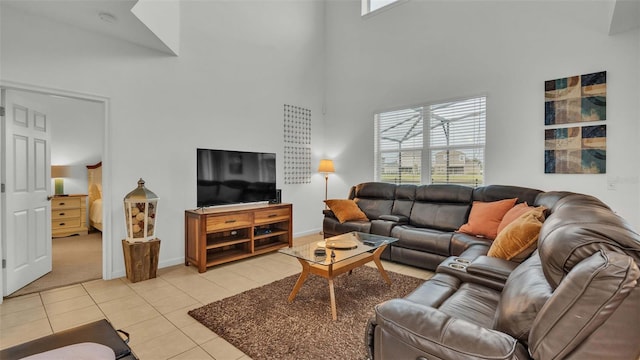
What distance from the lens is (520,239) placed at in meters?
1.99

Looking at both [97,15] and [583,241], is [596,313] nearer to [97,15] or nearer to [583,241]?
[583,241]

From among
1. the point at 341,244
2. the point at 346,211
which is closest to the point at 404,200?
the point at 346,211

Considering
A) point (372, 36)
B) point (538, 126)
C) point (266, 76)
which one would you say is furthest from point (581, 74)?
point (266, 76)

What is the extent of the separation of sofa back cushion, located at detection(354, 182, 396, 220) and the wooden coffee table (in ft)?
4.14

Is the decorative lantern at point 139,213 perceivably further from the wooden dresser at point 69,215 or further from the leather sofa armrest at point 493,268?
the leather sofa armrest at point 493,268

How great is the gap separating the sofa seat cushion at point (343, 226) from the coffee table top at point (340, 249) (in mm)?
735

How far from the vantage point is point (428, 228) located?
12.2 feet

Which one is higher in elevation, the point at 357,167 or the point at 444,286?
the point at 357,167

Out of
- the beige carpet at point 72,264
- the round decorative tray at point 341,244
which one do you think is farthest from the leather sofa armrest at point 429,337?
the beige carpet at point 72,264

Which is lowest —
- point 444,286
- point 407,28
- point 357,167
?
point 444,286

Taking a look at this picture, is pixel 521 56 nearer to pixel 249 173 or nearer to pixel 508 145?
pixel 508 145

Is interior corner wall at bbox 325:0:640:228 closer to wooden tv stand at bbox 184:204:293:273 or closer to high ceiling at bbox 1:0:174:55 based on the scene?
wooden tv stand at bbox 184:204:293:273

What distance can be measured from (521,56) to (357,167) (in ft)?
9.07

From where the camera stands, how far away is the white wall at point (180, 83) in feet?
9.23
